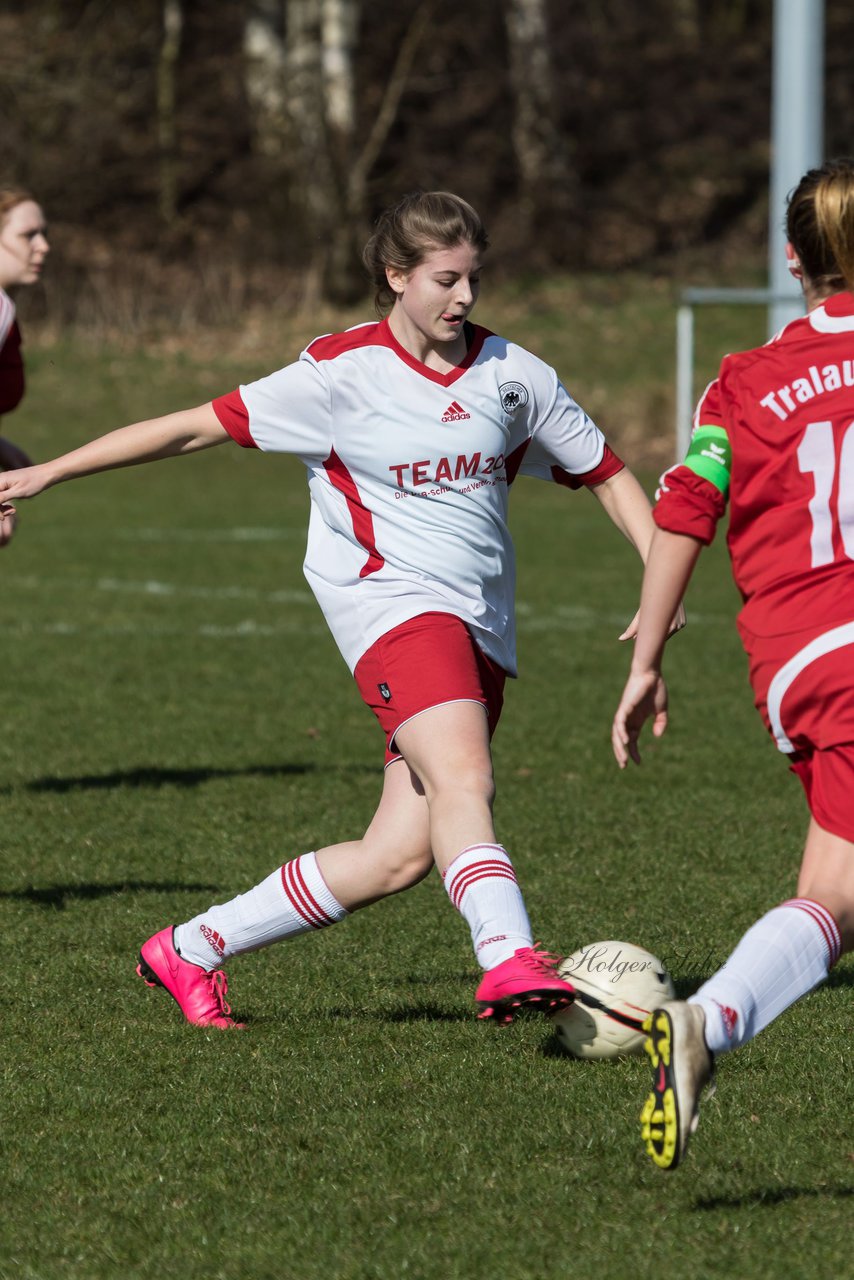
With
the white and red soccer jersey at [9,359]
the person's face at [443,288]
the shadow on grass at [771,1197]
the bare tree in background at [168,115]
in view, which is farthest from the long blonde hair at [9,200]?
the bare tree in background at [168,115]

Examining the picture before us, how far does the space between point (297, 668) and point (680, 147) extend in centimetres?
2603

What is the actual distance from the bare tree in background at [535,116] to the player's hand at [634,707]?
2968 cm

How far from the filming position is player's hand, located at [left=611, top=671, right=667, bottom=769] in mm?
3428

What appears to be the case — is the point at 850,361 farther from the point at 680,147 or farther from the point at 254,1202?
the point at 680,147

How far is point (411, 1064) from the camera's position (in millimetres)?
4184

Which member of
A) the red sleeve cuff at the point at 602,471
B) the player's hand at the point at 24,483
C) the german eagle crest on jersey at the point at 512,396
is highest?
the german eagle crest on jersey at the point at 512,396

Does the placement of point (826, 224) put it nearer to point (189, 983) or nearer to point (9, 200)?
point (189, 983)

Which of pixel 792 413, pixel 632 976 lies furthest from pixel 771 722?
pixel 632 976

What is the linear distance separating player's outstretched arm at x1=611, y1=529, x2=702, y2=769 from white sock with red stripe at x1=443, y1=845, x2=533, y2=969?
52 centimetres

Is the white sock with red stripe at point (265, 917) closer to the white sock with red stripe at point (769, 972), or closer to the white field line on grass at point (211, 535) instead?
the white sock with red stripe at point (769, 972)

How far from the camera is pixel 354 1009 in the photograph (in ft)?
15.4

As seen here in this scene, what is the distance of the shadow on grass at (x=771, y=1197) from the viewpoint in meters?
3.29

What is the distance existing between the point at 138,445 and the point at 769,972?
1947 millimetres

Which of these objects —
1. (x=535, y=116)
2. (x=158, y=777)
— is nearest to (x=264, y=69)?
(x=535, y=116)
